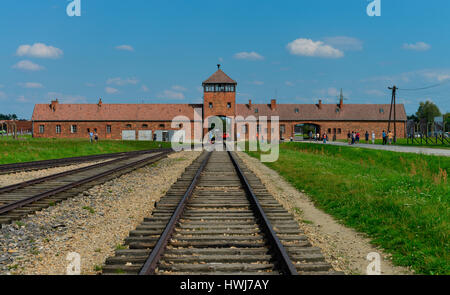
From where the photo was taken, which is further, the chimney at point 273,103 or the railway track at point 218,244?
the chimney at point 273,103

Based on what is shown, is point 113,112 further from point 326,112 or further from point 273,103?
point 326,112

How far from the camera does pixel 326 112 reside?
2761 inches

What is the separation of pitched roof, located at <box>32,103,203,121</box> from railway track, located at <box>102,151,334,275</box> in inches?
2351

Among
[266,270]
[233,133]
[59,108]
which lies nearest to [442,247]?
[266,270]

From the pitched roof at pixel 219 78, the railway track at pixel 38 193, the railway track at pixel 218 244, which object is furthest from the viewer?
the pitched roof at pixel 219 78

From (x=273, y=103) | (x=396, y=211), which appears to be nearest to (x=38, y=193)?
(x=396, y=211)

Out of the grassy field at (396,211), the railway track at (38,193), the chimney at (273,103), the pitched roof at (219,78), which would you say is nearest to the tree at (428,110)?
the chimney at (273,103)

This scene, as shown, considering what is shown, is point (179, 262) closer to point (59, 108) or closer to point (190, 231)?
point (190, 231)

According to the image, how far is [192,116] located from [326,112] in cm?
2525

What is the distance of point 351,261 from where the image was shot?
5.24m

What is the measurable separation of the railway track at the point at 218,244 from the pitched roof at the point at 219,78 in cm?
5702

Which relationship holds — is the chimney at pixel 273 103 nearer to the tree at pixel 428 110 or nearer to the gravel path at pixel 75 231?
the gravel path at pixel 75 231

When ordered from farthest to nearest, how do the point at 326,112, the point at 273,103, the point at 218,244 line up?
1. the point at 273,103
2. the point at 326,112
3. the point at 218,244

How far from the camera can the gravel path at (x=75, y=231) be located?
502cm
